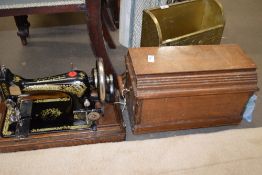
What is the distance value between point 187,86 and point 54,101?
2.48 ft

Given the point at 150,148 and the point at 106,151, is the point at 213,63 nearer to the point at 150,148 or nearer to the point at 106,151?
the point at 150,148

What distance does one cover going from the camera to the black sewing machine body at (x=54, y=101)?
4.37 ft

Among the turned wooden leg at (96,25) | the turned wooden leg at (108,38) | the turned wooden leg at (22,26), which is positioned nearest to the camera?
the turned wooden leg at (96,25)

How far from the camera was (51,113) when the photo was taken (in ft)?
5.05

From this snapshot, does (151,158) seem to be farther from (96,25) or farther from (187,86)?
(96,25)

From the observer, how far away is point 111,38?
2461 millimetres

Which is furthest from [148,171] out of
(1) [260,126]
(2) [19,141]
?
(1) [260,126]

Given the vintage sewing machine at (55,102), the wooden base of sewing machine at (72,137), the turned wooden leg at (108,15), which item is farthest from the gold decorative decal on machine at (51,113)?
the turned wooden leg at (108,15)

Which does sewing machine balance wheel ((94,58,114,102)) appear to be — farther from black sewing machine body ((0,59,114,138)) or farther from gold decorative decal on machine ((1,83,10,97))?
gold decorative decal on machine ((1,83,10,97))

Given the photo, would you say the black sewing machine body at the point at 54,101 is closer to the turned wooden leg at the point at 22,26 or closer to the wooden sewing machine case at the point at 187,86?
the wooden sewing machine case at the point at 187,86

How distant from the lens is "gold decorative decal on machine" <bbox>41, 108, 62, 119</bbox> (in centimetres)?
153

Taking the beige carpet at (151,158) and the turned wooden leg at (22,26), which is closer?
the beige carpet at (151,158)

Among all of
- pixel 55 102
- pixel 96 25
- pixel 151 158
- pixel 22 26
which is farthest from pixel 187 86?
pixel 22 26

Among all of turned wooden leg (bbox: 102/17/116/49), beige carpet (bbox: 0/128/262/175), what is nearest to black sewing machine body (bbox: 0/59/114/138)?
beige carpet (bbox: 0/128/262/175)
